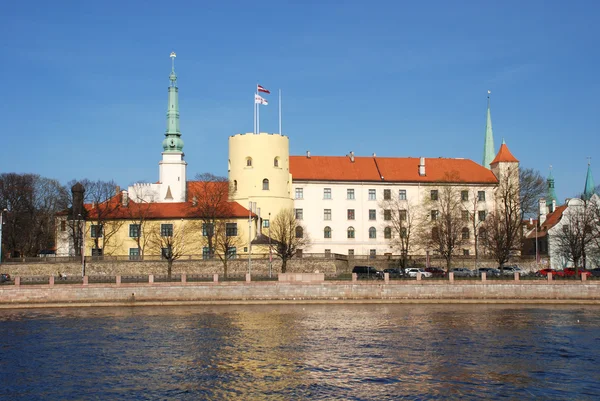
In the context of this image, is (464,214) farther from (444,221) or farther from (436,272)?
(436,272)

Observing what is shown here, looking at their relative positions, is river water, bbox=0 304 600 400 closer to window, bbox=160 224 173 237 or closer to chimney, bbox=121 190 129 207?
window, bbox=160 224 173 237

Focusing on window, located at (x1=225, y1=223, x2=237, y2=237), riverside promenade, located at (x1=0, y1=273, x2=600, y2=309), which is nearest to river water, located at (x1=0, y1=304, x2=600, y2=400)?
riverside promenade, located at (x1=0, y1=273, x2=600, y2=309)

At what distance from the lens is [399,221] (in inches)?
3546

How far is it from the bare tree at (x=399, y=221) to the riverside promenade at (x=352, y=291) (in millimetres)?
22421

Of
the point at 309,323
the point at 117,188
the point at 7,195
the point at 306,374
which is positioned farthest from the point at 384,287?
the point at 7,195

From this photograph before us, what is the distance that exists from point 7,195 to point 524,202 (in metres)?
61.4

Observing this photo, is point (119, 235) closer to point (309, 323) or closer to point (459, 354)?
point (309, 323)

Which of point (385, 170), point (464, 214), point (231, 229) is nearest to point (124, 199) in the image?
point (231, 229)

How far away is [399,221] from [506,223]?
43.2ft

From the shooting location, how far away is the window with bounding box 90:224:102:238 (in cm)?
8231

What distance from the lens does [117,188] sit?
318 feet

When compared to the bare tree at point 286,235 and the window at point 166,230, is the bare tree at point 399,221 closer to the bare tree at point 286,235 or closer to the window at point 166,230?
the bare tree at point 286,235

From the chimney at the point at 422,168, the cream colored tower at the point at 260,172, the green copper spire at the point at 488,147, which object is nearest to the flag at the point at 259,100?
the cream colored tower at the point at 260,172

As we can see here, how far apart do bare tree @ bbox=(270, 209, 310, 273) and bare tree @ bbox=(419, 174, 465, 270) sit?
557 inches
